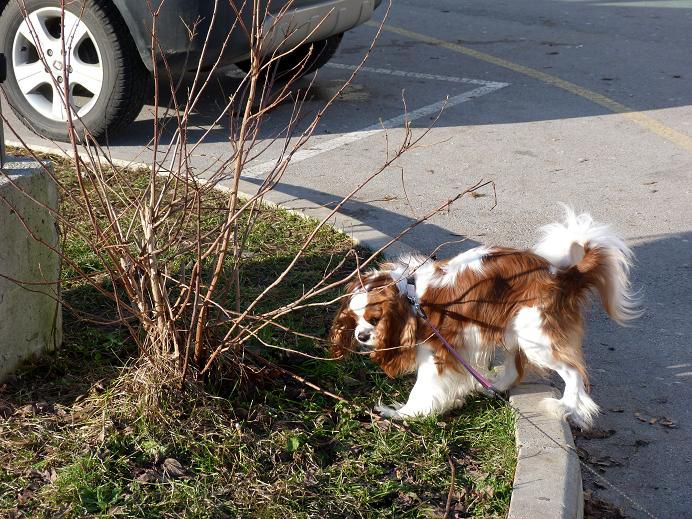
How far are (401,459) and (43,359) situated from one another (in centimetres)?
147

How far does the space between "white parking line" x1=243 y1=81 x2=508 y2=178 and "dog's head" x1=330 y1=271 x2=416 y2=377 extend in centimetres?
267

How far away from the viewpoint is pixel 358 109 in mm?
7883

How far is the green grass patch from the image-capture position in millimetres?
3078

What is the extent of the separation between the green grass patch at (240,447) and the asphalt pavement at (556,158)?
543 millimetres

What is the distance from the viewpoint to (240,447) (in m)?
3.29

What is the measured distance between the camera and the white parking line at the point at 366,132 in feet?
21.4

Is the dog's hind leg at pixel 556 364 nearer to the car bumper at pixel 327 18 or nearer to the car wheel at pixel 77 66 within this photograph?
the car bumper at pixel 327 18

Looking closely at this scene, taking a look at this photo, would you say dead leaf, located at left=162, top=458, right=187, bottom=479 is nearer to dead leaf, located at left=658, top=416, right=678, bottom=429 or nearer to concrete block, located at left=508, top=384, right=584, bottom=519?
concrete block, located at left=508, top=384, right=584, bottom=519

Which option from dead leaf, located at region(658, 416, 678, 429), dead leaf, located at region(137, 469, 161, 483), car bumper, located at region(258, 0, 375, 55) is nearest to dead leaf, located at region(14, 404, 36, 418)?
dead leaf, located at region(137, 469, 161, 483)

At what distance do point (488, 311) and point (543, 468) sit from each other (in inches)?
25.0

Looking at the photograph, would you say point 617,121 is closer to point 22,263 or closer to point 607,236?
point 607,236

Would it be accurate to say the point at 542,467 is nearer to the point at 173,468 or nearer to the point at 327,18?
the point at 173,468

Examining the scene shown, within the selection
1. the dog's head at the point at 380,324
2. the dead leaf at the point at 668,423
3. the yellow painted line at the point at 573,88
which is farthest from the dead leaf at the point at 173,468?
the yellow painted line at the point at 573,88

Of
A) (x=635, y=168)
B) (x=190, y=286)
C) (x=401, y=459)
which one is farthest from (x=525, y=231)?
(x=190, y=286)
